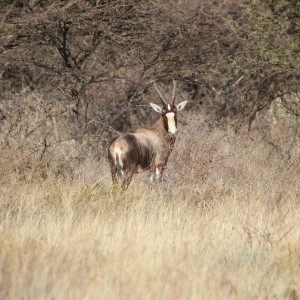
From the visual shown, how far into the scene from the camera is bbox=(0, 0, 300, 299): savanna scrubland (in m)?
6.36

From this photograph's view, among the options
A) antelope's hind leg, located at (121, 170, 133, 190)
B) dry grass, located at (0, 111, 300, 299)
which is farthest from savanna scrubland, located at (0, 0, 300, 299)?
antelope's hind leg, located at (121, 170, 133, 190)

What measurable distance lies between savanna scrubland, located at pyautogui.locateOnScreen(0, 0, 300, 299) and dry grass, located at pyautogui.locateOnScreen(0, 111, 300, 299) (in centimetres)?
2

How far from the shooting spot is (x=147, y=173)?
1288 centimetres

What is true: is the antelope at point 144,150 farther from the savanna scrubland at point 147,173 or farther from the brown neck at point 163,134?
the savanna scrubland at point 147,173

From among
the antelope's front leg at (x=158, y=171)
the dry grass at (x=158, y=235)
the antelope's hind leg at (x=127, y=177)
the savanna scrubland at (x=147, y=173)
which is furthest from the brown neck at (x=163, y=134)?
the antelope's hind leg at (x=127, y=177)

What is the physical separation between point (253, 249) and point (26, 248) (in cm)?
203

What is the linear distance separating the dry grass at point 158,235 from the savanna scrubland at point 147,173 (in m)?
0.02

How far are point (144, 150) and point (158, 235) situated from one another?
16.1 ft

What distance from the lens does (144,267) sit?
636 centimetres

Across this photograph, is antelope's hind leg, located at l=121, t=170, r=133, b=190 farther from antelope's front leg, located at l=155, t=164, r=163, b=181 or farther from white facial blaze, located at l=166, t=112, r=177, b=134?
white facial blaze, located at l=166, t=112, r=177, b=134

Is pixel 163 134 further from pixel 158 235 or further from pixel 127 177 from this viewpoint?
pixel 158 235

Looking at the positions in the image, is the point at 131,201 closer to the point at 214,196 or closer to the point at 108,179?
the point at 214,196

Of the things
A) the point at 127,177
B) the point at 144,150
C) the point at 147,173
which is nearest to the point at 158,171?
the point at 144,150

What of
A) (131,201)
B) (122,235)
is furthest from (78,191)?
(122,235)
